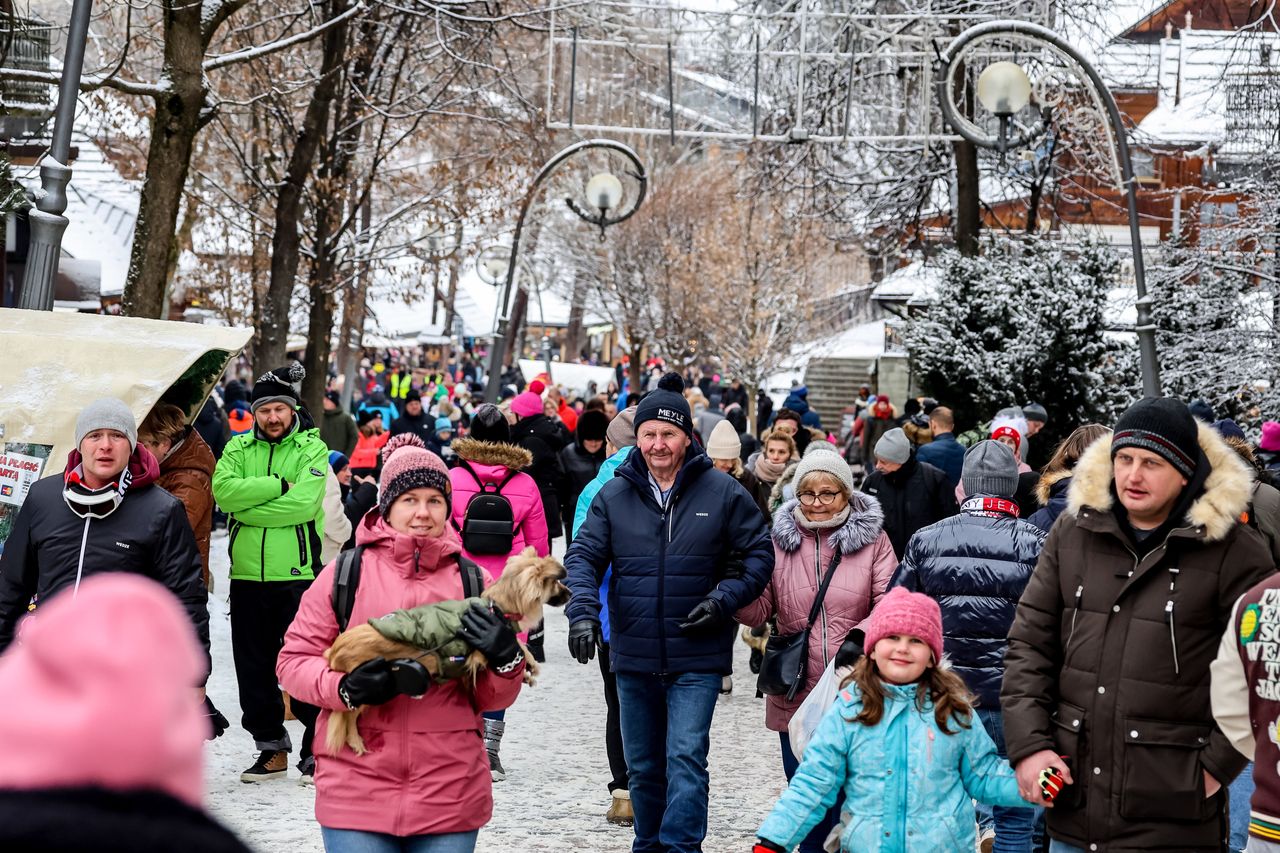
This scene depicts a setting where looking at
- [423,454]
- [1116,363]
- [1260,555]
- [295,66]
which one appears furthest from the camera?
[295,66]

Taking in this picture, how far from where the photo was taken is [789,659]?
285 inches

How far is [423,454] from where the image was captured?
536cm

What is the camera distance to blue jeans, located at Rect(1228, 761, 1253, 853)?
26.2 feet

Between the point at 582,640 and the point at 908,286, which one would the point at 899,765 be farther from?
the point at 908,286

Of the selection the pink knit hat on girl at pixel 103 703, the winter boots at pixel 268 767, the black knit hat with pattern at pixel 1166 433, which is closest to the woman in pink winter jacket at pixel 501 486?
the winter boots at pixel 268 767

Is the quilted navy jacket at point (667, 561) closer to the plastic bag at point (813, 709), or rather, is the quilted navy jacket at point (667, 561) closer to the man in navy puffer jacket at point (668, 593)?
the man in navy puffer jacket at point (668, 593)

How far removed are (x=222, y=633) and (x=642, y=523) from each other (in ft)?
21.4

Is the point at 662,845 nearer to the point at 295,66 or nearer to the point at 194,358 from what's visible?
the point at 194,358

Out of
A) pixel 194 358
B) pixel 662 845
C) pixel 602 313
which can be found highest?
pixel 602 313

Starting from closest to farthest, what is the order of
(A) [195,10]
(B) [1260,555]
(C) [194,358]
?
(B) [1260,555], (C) [194,358], (A) [195,10]

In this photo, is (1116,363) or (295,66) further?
(295,66)

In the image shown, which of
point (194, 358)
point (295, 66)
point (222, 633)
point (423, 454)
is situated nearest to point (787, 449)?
point (222, 633)

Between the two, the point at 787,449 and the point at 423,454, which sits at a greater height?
the point at 787,449

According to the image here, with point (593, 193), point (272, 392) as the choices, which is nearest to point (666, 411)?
point (272, 392)
